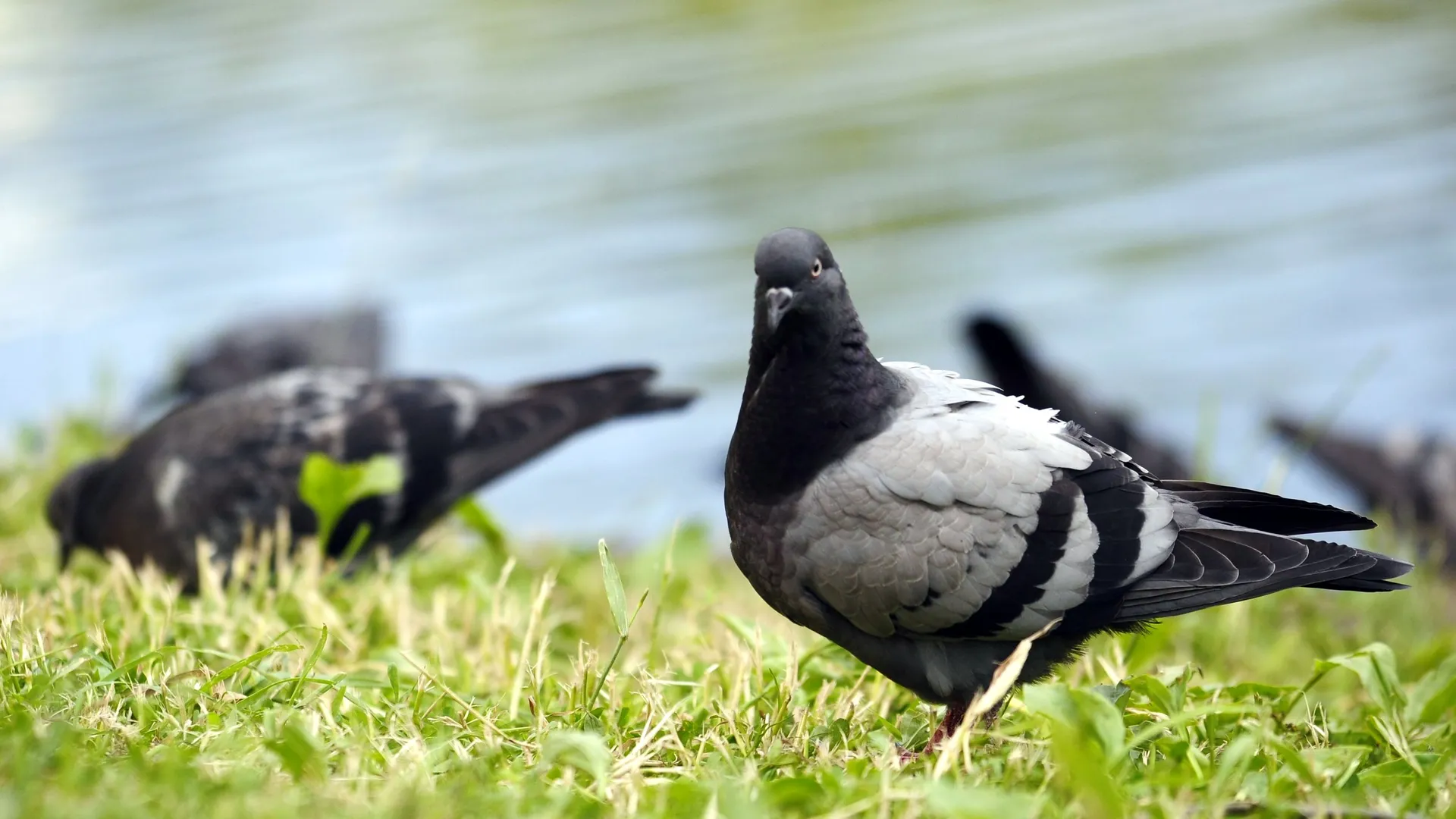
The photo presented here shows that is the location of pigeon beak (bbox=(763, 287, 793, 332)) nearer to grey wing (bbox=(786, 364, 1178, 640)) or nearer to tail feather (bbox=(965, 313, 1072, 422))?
grey wing (bbox=(786, 364, 1178, 640))

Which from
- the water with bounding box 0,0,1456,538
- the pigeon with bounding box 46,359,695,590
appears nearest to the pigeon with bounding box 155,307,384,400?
the water with bounding box 0,0,1456,538

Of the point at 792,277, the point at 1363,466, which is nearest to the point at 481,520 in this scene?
the point at 792,277

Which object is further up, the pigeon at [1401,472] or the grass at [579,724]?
the grass at [579,724]

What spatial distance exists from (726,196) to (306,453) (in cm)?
564

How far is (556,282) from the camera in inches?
412

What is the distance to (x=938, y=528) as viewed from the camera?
11.3 ft

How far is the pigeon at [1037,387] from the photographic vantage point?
7.21m

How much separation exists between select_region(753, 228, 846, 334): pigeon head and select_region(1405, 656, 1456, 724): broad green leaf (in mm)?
1607

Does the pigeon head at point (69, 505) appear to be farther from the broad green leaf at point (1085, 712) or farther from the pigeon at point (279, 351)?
the broad green leaf at point (1085, 712)

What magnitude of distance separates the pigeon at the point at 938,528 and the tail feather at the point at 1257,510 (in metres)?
0.09

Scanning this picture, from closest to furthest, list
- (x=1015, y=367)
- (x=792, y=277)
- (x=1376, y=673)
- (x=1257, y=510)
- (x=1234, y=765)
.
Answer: (x=1234, y=765) < (x=792, y=277) < (x=1376, y=673) < (x=1257, y=510) < (x=1015, y=367)

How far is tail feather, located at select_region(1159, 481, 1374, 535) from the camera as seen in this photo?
3701 mm

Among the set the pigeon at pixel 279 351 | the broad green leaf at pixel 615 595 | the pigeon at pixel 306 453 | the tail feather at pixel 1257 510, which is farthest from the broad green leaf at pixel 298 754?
the pigeon at pixel 279 351

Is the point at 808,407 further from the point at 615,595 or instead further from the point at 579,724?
the point at 579,724
